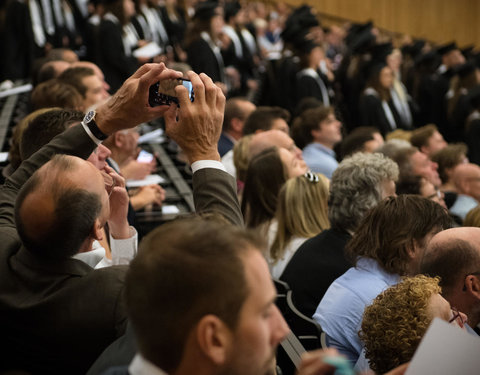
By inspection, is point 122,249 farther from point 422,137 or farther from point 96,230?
point 422,137

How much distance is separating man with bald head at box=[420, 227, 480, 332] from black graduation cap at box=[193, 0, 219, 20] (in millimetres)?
5836

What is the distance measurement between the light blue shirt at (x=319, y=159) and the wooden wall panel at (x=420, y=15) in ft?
36.5

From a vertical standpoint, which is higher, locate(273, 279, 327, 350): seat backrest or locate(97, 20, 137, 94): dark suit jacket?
locate(273, 279, 327, 350): seat backrest

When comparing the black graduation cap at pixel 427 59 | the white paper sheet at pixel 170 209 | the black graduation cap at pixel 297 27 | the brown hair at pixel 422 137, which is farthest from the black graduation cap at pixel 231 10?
the white paper sheet at pixel 170 209

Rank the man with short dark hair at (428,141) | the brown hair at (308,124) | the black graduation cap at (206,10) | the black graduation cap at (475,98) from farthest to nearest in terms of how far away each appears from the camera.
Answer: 1. the black graduation cap at (475,98)
2. the black graduation cap at (206,10)
3. the man with short dark hair at (428,141)
4. the brown hair at (308,124)

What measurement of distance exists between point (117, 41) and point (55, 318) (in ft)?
19.0

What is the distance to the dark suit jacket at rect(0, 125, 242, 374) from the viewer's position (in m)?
Result: 1.59

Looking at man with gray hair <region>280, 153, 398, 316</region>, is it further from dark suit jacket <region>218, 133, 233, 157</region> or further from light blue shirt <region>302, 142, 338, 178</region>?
dark suit jacket <region>218, 133, 233, 157</region>

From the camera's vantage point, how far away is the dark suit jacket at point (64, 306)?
5.22 ft

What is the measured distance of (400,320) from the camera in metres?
1.66

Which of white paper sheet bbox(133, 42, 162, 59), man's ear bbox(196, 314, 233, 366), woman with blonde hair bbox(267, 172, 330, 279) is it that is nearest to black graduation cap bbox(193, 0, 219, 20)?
white paper sheet bbox(133, 42, 162, 59)

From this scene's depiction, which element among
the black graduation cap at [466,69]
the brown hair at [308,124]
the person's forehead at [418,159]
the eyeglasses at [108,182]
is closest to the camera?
the eyeglasses at [108,182]

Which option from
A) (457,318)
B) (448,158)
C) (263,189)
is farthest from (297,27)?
(457,318)

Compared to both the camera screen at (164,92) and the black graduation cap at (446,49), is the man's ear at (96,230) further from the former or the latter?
the black graduation cap at (446,49)
